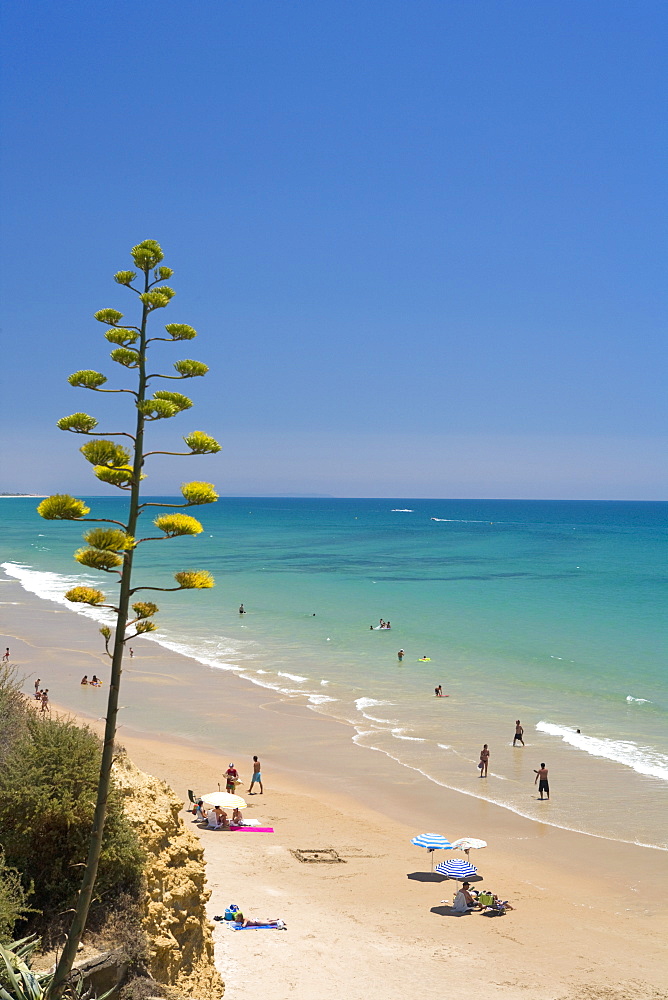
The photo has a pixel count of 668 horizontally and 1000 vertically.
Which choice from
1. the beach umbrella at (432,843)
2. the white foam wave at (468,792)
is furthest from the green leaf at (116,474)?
the white foam wave at (468,792)

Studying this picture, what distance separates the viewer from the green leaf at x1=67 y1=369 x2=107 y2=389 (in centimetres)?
639

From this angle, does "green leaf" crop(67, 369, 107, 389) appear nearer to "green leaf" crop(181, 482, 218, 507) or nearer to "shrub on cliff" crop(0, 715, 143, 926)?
"green leaf" crop(181, 482, 218, 507)

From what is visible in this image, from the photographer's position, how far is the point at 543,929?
47.1 ft

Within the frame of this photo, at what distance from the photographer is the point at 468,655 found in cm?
3950

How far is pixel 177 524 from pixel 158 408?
91 centimetres

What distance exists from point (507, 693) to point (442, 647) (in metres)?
9.32

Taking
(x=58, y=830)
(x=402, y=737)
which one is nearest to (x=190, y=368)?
(x=58, y=830)

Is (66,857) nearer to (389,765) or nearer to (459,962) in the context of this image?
(459,962)

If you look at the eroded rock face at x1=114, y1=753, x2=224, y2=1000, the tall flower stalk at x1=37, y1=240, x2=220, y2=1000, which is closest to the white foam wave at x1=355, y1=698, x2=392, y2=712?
the eroded rock face at x1=114, y1=753, x2=224, y2=1000

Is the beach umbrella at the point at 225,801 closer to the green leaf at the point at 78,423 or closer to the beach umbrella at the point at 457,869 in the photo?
the beach umbrella at the point at 457,869

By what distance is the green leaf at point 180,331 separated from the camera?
6.64m

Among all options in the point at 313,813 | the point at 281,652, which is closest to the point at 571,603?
the point at 281,652

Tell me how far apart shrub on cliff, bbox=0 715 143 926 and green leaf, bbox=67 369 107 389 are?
432 centimetres

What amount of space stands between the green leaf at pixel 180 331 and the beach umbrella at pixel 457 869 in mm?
12975
